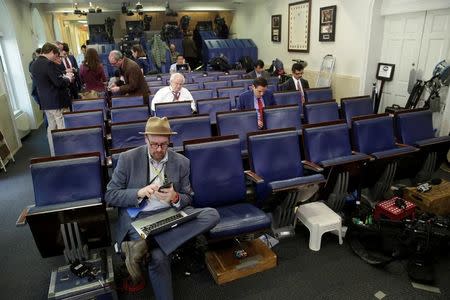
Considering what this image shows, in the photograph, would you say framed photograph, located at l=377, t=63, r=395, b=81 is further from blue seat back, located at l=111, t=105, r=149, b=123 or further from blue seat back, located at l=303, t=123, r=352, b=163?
blue seat back, located at l=111, t=105, r=149, b=123

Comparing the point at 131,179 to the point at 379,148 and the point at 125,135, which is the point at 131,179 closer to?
the point at 125,135

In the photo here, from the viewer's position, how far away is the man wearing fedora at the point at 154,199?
1.82 metres

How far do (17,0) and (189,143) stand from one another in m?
7.14

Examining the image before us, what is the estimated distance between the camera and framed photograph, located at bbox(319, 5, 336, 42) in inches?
262

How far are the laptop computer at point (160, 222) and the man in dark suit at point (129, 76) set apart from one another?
10.4 ft

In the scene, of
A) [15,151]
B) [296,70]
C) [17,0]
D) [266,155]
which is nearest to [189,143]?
[266,155]

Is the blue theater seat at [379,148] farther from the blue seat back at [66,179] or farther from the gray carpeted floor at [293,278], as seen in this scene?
the blue seat back at [66,179]

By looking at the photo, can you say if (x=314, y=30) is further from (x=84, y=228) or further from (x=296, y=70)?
(x=84, y=228)

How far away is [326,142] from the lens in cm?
288

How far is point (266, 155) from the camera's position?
2615mm

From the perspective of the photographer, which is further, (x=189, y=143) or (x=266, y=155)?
(x=266, y=155)

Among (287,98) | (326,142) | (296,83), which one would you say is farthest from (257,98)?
(296,83)

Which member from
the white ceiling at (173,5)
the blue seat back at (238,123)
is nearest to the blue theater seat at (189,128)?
the blue seat back at (238,123)

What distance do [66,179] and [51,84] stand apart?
2668 mm
